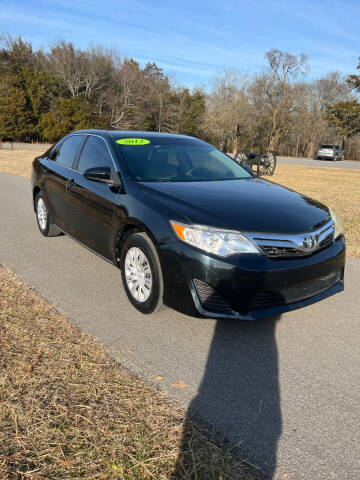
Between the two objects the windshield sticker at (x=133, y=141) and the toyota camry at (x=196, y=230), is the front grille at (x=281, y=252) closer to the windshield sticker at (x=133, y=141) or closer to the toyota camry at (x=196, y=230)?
the toyota camry at (x=196, y=230)

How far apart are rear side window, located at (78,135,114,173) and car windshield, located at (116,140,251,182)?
18 centimetres

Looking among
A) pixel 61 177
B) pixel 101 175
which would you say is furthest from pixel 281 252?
pixel 61 177

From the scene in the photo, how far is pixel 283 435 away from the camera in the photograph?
7.38 feet

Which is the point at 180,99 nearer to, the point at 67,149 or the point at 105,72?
the point at 105,72

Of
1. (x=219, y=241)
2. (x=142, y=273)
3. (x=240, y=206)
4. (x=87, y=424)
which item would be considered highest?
(x=240, y=206)

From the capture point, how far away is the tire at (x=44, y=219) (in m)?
5.93

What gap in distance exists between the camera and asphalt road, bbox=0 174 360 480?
7.16 ft

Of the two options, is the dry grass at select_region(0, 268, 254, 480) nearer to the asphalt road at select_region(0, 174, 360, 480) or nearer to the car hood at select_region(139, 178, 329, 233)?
the asphalt road at select_region(0, 174, 360, 480)

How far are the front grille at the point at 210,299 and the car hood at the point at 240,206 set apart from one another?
478mm

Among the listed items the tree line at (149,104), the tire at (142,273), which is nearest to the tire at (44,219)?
the tire at (142,273)

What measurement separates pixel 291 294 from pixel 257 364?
2.02 feet

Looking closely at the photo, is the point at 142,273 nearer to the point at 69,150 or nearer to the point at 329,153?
the point at 69,150

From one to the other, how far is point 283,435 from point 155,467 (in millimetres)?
756

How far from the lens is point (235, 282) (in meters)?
2.97
